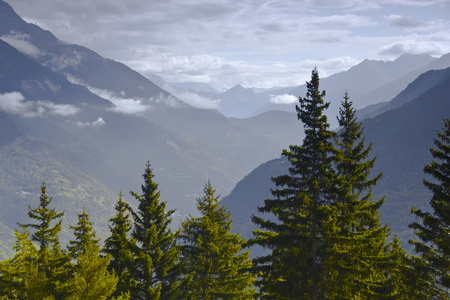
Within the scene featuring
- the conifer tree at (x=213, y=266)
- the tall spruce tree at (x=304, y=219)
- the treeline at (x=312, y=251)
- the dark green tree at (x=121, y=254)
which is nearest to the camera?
the treeline at (x=312, y=251)

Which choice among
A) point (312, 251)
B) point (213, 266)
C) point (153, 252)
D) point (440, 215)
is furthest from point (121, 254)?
point (440, 215)

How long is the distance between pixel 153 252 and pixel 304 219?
11.5 metres

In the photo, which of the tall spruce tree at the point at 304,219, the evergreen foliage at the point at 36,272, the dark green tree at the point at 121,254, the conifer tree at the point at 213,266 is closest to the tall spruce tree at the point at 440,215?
the tall spruce tree at the point at 304,219

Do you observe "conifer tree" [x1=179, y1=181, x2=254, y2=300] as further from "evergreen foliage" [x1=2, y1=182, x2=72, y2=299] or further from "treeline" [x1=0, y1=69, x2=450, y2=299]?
"evergreen foliage" [x1=2, y1=182, x2=72, y2=299]

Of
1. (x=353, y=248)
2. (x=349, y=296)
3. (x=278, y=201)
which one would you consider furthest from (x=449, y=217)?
(x=278, y=201)

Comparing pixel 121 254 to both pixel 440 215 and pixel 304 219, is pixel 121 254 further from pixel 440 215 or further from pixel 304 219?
pixel 440 215

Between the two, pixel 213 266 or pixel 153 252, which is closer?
pixel 153 252

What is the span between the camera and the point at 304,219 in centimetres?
2122

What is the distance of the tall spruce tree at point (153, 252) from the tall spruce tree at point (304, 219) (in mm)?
8039

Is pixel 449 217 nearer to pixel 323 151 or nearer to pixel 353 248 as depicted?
pixel 353 248

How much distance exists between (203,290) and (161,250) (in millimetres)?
4553

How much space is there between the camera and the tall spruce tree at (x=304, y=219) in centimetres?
2134

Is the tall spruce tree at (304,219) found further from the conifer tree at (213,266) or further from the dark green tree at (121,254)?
the dark green tree at (121,254)

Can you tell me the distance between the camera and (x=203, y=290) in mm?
30656
